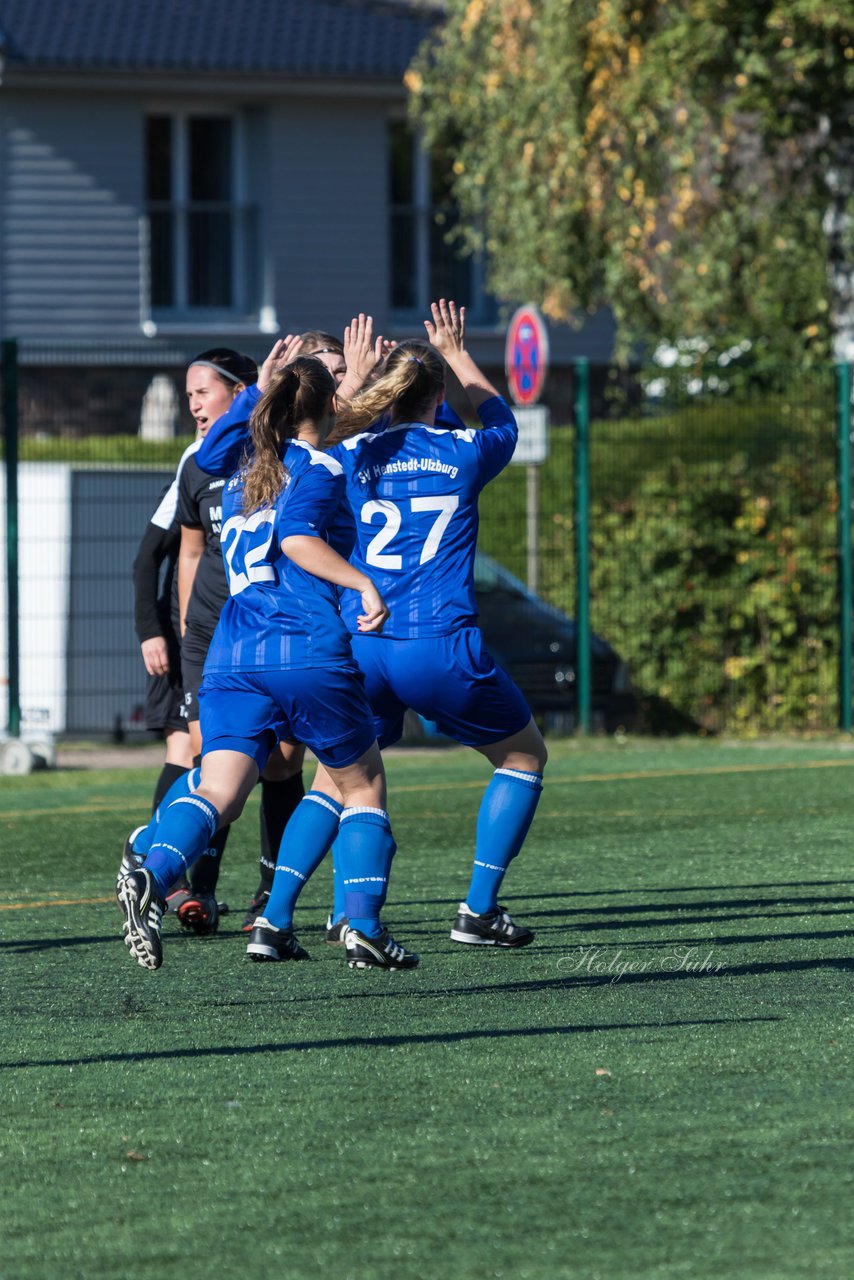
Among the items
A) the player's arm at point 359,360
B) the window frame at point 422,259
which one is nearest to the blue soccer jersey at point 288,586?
the player's arm at point 359,360

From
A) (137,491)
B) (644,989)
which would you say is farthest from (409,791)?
(644,989)

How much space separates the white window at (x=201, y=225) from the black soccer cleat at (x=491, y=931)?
20.3m

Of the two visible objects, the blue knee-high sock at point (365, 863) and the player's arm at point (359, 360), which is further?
the player's arm at point (359, 360)

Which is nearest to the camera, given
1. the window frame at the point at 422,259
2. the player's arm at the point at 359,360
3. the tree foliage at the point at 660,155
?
the player's arm at the point at 359,360

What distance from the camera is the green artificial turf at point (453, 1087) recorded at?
12.0 feet

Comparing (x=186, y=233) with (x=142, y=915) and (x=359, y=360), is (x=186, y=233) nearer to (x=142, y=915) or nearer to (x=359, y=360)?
(x=359, y=360)

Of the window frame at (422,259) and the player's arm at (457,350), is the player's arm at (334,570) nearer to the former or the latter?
the player's arm at (457,350)

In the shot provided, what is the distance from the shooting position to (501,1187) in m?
3.96

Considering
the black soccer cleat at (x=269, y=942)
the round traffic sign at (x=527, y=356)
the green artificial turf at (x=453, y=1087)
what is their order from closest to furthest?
the green artificial turf at (x=453, y=1087) < the black soccer cleat at (x=269, y=942) < the round traffic sign at (x=527, y=356)

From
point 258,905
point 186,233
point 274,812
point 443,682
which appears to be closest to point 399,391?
point 443,682

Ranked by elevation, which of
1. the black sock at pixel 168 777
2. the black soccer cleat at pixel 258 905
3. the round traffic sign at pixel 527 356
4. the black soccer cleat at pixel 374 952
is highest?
the round traffic sign at pixel 527 356

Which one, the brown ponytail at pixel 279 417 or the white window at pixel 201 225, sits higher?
the white window at pixel 201 225

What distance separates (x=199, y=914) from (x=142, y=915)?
1.55m

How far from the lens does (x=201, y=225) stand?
2630cm
